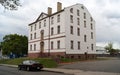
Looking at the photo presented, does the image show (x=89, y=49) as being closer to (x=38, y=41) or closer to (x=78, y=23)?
(x=78, y=23)

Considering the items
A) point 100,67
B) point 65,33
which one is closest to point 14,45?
point 65,33

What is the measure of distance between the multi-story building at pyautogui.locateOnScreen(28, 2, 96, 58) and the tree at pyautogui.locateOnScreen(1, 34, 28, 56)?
14152 millimetres

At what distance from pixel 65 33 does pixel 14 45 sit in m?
29.7

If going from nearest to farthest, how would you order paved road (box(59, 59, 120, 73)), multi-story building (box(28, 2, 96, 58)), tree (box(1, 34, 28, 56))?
paved road (box(59, 59, 120, 73))
multi-story building (box(28, 2, 96, 58))
tree (box(1, 34, 28, 56))

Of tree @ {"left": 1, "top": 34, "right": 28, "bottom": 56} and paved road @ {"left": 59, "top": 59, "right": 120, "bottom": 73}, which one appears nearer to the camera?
paved road @ {"left": 59, "top": 59, "right": 120, "bottom": 73}

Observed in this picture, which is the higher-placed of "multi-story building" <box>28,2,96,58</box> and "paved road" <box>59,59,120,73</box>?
"multi-story building" <box>28,2,96,58</box>

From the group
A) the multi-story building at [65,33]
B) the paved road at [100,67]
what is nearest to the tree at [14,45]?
the multi-story building at [65,33]

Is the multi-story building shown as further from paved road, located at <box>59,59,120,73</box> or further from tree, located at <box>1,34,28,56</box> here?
tree, located at <box>1,34,28,56</box>

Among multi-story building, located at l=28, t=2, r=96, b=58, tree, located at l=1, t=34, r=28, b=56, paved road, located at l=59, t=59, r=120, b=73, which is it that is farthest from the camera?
tree, located at l=1, t=34, r=28, b=56

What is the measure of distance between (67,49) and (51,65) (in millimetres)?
9992

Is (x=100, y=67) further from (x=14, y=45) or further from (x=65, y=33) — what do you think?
(x=14, y=45)

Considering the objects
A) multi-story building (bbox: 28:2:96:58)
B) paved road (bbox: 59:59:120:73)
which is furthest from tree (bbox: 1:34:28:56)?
paved road (bbox: 59:59:120:73)

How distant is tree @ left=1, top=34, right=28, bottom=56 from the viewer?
68875 mm

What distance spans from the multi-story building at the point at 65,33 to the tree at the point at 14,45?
14152 millimetres
